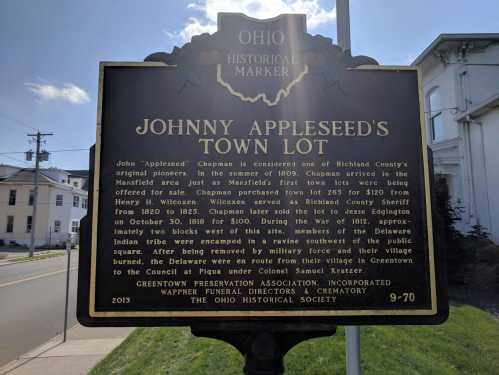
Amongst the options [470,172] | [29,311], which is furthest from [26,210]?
[470,172]

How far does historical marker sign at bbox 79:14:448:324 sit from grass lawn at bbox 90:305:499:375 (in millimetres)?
2129

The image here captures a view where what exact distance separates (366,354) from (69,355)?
5379mm

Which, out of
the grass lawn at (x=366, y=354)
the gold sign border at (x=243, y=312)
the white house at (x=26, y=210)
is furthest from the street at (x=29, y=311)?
the white house at (x=26, y=210)

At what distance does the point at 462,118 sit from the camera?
1186 cm

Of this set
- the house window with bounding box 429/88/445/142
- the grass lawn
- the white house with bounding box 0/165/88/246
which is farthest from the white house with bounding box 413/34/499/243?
the white house with bounding box 0/165/88/246

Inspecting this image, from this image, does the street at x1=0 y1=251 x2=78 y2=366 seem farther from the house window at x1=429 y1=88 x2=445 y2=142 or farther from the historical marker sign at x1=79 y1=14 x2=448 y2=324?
the house window at x1=429 y1=88 x2=445 y2=142

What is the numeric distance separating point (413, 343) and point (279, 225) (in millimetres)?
3745

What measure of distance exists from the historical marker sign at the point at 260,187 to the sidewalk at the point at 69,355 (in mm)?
4509

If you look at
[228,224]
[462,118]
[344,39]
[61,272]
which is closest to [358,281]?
[228,224]

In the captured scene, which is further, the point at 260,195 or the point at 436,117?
the point at 436,117

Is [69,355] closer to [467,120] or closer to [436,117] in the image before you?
[467,120]

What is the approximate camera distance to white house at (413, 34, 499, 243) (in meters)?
11.1

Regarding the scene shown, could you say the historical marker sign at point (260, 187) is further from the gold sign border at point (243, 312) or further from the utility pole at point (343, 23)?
the utility pole at point (343, 23)

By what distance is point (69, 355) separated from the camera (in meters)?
6.32
